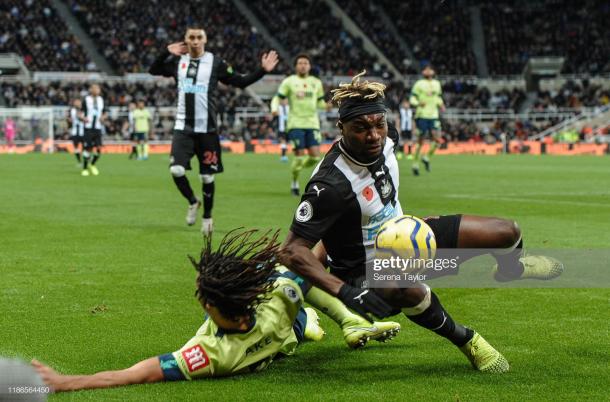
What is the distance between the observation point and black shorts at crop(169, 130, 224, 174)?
13.2 m

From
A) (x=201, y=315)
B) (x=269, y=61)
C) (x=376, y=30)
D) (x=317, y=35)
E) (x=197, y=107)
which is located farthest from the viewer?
(x=376, y=30)

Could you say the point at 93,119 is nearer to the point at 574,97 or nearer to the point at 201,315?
the point at 201,315

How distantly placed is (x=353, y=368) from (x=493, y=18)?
2326 inches

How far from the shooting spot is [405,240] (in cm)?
557

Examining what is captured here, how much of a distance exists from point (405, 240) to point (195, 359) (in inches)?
50.1

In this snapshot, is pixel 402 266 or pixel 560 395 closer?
pixel 560 395

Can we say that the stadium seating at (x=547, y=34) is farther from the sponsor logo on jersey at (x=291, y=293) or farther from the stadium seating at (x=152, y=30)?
the sponsor logo on jersey at (x=291, y=293)

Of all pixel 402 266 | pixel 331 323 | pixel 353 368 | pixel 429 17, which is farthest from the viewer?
pixel 429 17

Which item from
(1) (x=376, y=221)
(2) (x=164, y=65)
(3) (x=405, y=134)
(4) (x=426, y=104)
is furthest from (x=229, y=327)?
(3) (x=405, y=134)

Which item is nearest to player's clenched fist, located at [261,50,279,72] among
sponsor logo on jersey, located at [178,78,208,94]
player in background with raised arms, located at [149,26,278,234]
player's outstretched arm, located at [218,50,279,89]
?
player's outstretched arm, located at [218,50,279,89]

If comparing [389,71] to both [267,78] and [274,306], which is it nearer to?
[267,78]

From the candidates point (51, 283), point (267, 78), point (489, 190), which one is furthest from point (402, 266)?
point (267, 78)

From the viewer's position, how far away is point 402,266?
555 cm

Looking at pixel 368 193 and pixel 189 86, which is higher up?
pixel 189 86
